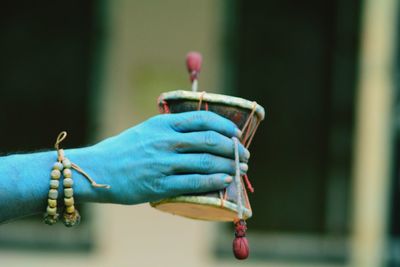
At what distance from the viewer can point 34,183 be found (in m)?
2.22

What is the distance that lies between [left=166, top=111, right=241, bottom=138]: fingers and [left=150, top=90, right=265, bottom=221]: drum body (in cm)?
4

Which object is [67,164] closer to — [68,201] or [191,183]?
[68,201]

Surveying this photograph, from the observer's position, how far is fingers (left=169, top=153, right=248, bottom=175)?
7.27ft

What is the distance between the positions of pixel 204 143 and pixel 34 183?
0.41 meters

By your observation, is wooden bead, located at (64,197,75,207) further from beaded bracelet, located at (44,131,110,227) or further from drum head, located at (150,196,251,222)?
drum head, located at (150,196,251,222)

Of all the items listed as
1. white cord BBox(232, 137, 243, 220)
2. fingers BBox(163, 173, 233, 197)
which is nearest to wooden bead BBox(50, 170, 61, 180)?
fingers BBox(163, 173, 233, 197)

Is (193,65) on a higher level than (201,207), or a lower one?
higher

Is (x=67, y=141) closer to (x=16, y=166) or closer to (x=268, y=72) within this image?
(x=268, y=72)

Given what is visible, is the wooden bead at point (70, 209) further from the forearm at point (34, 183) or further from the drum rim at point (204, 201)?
the drum rim at point (204, 201)

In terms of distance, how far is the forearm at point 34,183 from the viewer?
87.7 inches

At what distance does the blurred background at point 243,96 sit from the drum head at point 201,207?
329cm

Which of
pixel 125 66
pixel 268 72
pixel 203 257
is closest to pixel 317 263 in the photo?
pixel 203 257

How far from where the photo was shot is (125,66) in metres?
5.69

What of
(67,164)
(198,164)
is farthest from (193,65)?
(67,164)
